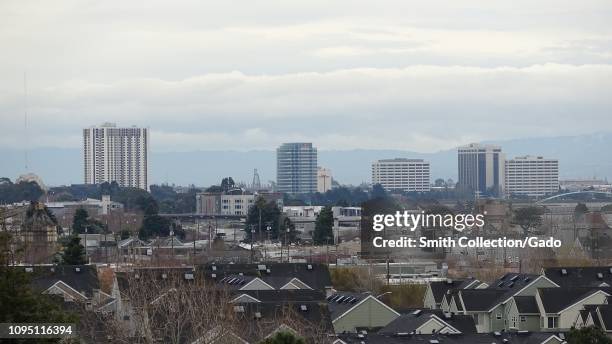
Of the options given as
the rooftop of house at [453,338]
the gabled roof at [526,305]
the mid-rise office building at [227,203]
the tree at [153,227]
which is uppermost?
the mid-rise office building at [227,203]

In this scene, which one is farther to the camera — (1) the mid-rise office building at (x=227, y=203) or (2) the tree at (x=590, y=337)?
(1) the mid-rise office building at (x=227, y=203)

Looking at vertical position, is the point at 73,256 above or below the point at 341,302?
above

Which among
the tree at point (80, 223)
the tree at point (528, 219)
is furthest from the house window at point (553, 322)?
the tree at point (80, 223)

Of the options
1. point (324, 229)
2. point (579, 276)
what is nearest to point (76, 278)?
point (579, 276)

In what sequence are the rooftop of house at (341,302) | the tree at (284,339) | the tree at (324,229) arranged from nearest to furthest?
the tree at (284,339)
the rooftop of house at (341,302)
the tree at (324,229)

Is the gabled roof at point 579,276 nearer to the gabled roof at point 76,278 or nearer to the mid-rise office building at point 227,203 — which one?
the gabled roof at point 76,278

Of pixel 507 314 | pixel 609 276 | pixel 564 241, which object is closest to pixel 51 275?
pixel 507 314

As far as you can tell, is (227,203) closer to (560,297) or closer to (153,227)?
(153,227)
